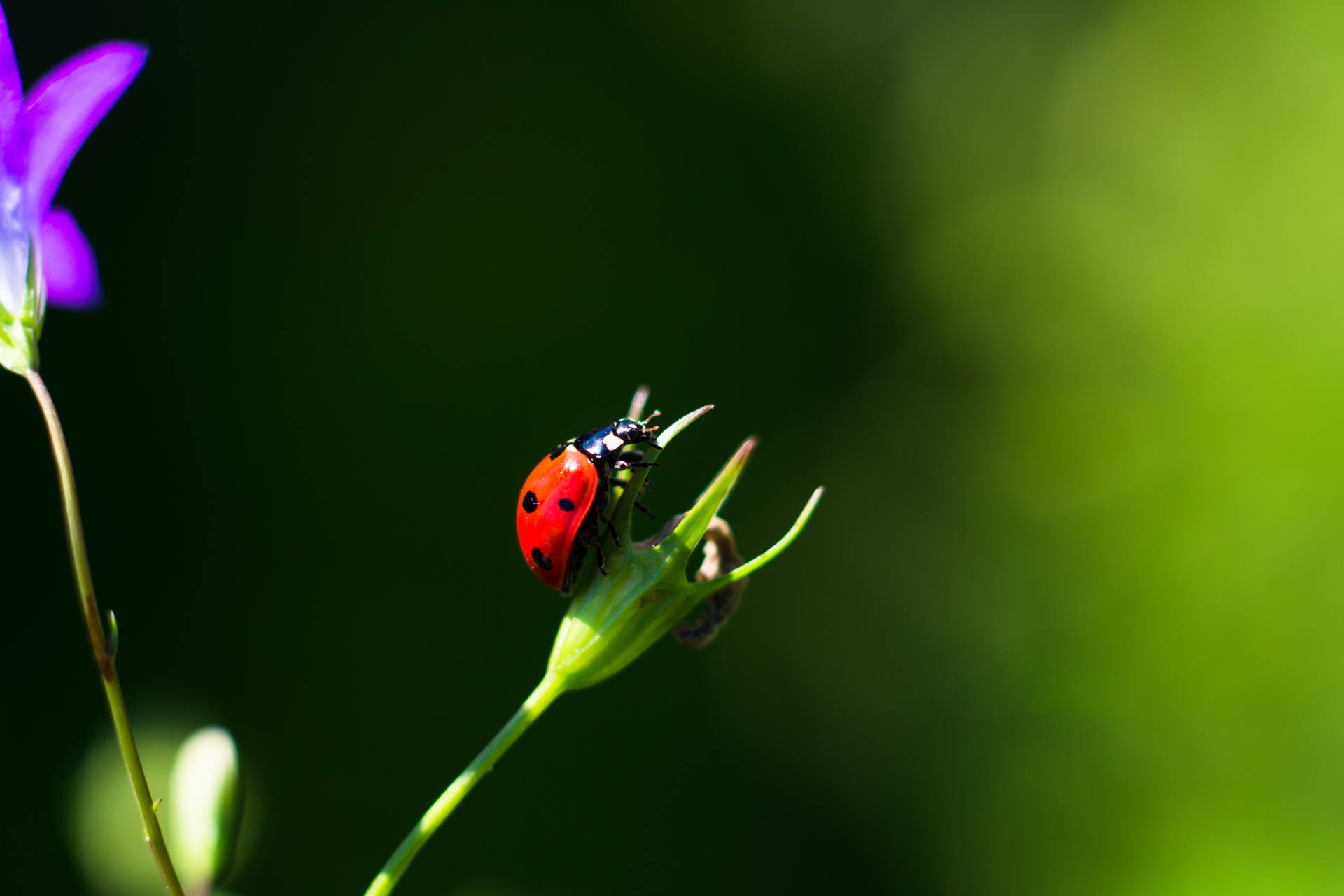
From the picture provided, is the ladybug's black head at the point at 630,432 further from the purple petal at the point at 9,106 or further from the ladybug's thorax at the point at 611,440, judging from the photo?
Answer: the purple petal at the point at 9,106

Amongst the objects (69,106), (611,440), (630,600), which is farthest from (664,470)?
(69,106)

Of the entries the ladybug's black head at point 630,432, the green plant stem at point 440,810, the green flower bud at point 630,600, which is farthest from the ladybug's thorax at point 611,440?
the green plant stem at point 440,810

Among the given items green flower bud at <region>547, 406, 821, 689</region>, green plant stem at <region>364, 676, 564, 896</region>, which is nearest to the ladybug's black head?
green flower bud at <region>547, 406, 821, 689</region>

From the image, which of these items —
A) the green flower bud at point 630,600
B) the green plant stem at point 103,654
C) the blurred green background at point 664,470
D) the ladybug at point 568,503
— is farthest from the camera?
the blurred green background at point 664,470

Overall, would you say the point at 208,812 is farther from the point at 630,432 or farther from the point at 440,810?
Answer: the point at 630,432

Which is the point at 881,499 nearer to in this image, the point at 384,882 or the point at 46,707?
the point at 46,707

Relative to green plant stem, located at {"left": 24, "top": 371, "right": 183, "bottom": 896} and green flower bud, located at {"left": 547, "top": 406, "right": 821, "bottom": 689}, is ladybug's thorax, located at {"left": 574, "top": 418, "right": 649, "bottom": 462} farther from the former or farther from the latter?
green plant stem, located at {"left": 24, "top": 371, "right": 183, "bottom": 896}
